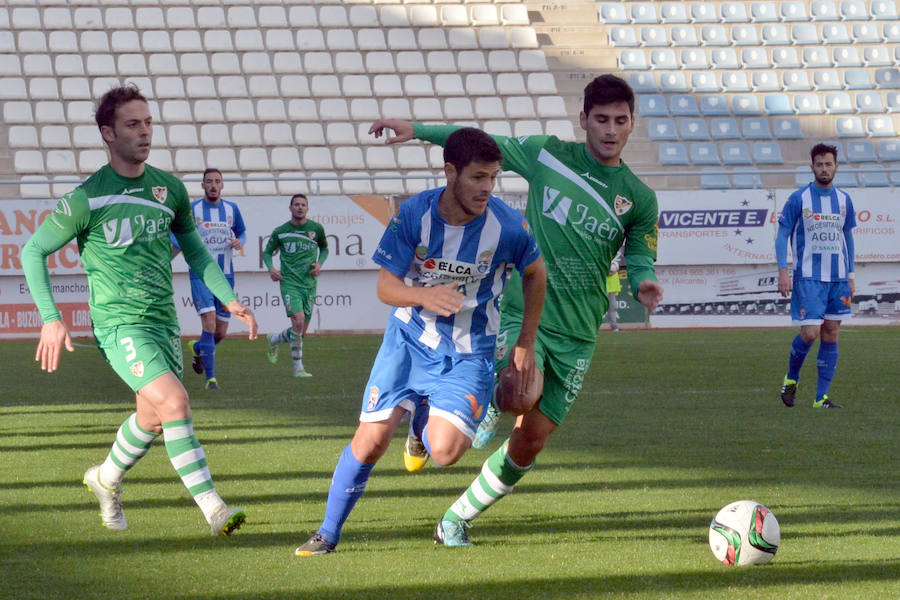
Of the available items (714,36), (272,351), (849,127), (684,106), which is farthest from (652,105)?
(272,351)

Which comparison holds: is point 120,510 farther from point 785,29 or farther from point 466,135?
point 785,29

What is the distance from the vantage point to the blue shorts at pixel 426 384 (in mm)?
4715

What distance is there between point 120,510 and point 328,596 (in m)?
1.77

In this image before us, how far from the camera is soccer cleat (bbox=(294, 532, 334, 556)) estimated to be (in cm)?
488

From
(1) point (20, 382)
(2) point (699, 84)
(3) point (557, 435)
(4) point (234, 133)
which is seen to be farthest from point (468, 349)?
(2) point (699, 84)

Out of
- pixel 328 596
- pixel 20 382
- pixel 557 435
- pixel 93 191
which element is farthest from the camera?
pixel 20 382

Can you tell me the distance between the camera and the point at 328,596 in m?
4.23

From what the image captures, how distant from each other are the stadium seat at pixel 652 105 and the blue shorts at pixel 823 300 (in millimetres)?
15775

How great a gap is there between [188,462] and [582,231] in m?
2.05

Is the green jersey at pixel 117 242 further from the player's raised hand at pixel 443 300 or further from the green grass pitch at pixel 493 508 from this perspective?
the player's raised hand at pixel 443 300

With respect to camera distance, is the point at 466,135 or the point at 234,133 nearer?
the point at 466,135

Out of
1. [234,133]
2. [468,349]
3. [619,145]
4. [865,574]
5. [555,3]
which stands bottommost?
[865,574]

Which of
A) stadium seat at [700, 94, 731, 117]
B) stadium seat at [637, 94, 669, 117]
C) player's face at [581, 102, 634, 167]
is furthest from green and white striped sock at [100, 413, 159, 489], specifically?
stadium seat at [700, 94, 731, 117]

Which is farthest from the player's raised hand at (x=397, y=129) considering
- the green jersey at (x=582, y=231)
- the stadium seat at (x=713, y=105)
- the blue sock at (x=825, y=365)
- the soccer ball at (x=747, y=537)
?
the stadium seat at (x=713, y=105)
